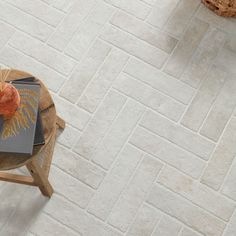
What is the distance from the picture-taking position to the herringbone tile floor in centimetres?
220

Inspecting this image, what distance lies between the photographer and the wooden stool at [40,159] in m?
1.75

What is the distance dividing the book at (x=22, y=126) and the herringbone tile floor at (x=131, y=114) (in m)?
0.56

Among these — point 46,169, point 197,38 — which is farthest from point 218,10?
point 46,169

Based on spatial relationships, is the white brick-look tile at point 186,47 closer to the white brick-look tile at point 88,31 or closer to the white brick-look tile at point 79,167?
the white brick-look tile at point 88,31

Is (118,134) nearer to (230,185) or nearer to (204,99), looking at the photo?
(204,99)

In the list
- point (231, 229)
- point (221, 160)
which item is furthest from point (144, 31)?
point (231, 229)

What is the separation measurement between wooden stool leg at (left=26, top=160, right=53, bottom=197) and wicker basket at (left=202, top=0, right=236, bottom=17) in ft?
4.60

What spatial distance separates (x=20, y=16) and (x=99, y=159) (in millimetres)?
1021

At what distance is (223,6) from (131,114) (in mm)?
835

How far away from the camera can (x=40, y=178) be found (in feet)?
6.62

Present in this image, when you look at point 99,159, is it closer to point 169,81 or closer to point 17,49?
point 169,81

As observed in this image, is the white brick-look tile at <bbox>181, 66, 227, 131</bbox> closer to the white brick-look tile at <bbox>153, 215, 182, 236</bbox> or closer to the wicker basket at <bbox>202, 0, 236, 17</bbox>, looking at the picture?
the wicker basket at <bbox>202, 0, 236, 17</bbox>

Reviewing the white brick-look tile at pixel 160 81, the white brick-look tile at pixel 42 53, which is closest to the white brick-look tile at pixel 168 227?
the white brick-look tile at pixel 160 81

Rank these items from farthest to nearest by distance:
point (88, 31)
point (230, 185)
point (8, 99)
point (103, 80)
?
point (88, 31), point (103, 80), point (230, 185), point (8, 99)
